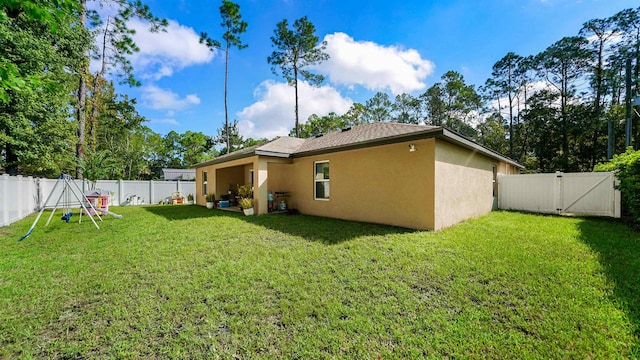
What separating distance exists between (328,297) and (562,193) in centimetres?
1117

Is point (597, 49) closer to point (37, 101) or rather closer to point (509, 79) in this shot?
point (509, 79)

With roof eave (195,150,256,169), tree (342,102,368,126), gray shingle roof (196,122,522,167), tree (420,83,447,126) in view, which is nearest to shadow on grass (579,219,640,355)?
gray shingle roof (196,122,522,167)

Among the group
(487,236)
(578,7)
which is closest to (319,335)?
(487,236)

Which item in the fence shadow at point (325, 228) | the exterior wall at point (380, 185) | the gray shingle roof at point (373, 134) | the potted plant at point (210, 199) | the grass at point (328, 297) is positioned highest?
the gray shingle roof at point (373, 134)

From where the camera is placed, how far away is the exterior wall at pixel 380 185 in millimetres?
6337

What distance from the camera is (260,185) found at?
9.20 meters

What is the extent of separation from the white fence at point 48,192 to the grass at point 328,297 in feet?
13.4

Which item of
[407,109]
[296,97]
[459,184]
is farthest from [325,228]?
[407,109]

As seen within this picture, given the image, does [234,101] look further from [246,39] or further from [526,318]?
[526,318]

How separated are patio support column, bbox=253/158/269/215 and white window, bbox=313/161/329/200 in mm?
1986

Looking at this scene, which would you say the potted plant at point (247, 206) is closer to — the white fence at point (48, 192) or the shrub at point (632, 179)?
the white fence at point (48, 192)

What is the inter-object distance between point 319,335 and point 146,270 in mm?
3440

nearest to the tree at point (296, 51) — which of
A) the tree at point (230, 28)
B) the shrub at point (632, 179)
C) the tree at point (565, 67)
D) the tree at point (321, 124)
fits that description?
the tree at point (230, 28)

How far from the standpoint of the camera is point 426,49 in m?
11.4
